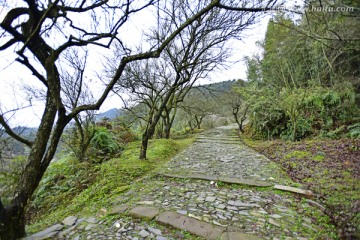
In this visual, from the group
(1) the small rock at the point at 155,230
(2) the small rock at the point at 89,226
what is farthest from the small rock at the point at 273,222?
(2) the small rock at the point at 89,226

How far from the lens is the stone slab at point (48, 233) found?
2.14 meters

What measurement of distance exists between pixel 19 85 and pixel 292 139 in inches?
338

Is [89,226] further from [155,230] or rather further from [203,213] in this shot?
[203,213]

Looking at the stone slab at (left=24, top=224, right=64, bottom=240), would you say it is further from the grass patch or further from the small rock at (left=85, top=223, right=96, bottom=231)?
the small rock at (left=85, top=223, right=96, bottom=231)

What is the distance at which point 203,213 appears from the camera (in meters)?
2.44

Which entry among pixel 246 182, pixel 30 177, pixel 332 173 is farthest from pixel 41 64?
pixel 332 173

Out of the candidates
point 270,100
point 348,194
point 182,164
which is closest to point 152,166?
point 182,164

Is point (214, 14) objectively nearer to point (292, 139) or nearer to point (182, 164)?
point (182, 164)

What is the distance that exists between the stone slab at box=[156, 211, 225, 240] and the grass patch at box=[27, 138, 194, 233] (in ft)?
3.14

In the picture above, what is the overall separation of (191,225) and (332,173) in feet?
10.2

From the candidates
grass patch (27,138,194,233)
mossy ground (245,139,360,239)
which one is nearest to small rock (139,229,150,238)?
grass patch (27,138,194,233)

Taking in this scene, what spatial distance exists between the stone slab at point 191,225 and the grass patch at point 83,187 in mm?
958

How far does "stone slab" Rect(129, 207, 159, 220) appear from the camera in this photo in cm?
238

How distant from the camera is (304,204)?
2781 mm
